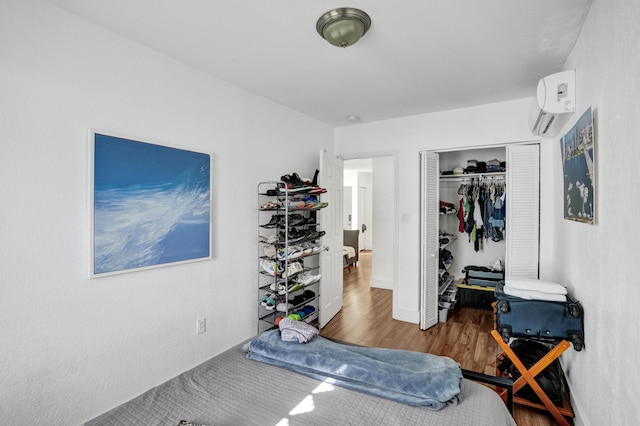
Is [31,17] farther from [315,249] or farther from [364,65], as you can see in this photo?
[315,249]

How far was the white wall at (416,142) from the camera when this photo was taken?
10.4 ft

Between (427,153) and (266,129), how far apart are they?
1902 mm

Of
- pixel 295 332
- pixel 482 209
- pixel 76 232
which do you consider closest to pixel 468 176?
pixel 482 209

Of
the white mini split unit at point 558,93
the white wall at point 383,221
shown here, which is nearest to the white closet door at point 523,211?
the white mini split unit at point 558,93

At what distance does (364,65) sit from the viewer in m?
2.43

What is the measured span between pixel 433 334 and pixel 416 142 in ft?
7.37

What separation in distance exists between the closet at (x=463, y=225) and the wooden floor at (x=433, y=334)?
26 centimetres

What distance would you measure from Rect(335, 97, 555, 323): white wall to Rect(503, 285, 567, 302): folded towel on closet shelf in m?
1.26

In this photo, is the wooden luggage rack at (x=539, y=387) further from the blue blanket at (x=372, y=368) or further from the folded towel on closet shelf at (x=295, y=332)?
the folded towel on closet shelf at (x=295, y=332)

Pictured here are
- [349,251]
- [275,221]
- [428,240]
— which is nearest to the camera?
[275,221]


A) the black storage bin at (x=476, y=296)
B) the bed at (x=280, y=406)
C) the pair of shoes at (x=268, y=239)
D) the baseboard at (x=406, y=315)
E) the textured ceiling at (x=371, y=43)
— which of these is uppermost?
the textured ceiling at (x=371, y=43)

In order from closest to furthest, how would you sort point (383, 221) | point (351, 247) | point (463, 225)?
point (463, 225) → point (383, 221) → point (351, 247)

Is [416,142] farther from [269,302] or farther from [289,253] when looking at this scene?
[269,302]

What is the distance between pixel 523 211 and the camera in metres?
3.13
